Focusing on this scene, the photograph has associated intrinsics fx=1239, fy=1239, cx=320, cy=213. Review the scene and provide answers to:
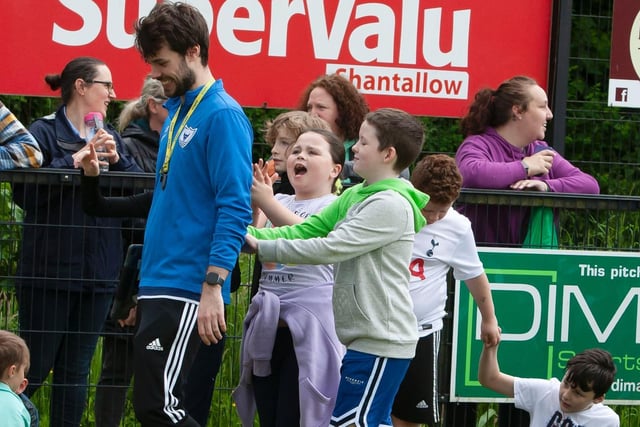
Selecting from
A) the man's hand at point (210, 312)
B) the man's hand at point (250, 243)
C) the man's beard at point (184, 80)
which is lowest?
the man's hand at point (210, 312)

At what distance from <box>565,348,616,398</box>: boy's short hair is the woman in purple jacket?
35.0 inches

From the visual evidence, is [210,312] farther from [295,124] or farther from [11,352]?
[295,124]

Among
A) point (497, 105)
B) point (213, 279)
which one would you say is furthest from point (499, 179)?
point (213, 279)

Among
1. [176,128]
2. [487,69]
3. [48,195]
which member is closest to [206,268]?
[176,128]

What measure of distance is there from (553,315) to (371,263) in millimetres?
1829

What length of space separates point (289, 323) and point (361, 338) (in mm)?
526

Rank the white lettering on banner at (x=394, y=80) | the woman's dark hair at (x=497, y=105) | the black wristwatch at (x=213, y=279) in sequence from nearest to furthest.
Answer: the black wristwatch at (x=213, y=279) < the woman's dark hair at (x=497, y=105) < the white lettering on banner at (x=394, y=80)

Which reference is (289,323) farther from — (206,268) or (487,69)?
(487,69)

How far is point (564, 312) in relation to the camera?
6.46 metres

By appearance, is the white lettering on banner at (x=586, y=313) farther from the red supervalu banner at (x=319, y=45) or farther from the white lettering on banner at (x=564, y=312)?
the red supervalu banner at (x=319, y=45)

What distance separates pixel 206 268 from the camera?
4.66m

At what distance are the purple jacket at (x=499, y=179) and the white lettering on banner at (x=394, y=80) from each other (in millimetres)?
1345

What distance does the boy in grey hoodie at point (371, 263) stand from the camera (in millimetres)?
4836

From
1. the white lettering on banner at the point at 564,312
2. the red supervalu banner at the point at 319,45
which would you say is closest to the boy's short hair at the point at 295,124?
the white lettering on banner at the point at 564,312
